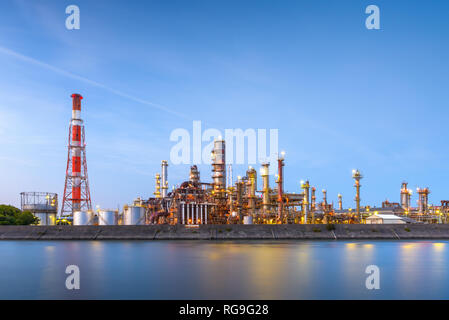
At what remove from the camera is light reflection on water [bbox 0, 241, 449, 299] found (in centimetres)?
2148

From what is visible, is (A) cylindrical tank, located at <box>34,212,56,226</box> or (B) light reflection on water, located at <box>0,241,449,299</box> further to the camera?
(A) cylindrical tank, located at <box>34,212,56,226</box>

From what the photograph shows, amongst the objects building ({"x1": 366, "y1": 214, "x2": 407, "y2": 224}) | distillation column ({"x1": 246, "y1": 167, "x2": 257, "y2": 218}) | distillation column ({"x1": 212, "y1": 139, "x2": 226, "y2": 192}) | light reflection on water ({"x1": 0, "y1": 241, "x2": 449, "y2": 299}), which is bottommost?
building ({"x1": 366, "y1": 214, "x2": 407, "y2": 224})

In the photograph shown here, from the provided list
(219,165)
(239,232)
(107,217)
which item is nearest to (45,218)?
(107,217)

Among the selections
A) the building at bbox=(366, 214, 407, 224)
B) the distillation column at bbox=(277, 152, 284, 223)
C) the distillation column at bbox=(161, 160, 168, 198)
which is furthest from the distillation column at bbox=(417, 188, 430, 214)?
the distillation column at bbox=(161, 160, 168, 198)

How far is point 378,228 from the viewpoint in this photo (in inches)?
2717

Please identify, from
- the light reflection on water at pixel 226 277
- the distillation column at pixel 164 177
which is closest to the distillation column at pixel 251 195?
the distillation column at pixel 164 177

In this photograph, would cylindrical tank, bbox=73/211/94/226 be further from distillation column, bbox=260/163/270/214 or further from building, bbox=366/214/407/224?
building, bbox=366/214/407/224

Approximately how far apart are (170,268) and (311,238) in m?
41.3

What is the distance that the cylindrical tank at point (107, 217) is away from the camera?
71500 mm

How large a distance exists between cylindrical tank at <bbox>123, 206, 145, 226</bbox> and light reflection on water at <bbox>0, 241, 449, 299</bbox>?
107ft

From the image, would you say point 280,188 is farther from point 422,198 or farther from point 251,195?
point 422,198

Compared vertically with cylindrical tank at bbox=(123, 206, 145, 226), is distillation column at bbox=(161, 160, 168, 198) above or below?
above
